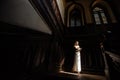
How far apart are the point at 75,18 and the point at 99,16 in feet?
4.52

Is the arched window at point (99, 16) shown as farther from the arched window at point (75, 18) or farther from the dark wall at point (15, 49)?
the dark wall at point (15, 49)

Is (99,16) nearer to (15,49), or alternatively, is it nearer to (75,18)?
(75,18)

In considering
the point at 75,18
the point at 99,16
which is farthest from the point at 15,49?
the point at 99,16

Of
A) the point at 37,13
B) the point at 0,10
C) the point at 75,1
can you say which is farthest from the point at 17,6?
the point at 75,1

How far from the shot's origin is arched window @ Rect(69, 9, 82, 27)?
5188 mm

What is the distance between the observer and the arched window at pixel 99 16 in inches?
197

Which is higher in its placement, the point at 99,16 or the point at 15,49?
the point at 99,16

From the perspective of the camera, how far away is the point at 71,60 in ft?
12.6

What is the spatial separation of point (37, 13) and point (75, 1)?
4.47 m

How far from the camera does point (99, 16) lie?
5.19 meters

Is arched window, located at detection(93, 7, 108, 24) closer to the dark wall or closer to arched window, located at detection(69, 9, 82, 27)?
arched window, located at detection(69, 9, 82, 27)

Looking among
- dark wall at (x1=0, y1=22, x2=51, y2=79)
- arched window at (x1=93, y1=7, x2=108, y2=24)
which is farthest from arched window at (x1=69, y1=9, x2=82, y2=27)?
dark wall at (x1=0, y1=22, x2=51, y2=79)

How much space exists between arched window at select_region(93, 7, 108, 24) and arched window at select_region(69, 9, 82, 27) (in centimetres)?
94

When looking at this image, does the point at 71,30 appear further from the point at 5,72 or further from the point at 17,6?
the point at 5,72
